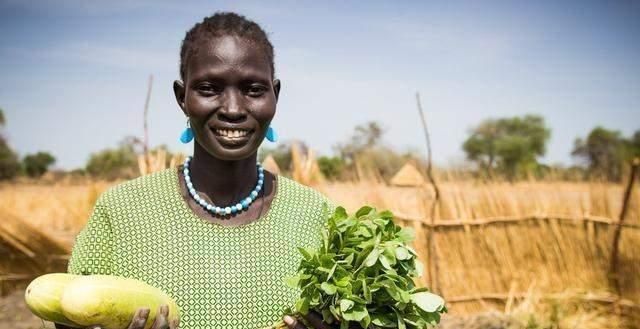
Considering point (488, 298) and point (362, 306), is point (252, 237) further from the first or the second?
point (488, 298)

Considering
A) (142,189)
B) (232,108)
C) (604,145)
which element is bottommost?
(604,145)

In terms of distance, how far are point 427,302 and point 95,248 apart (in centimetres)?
116

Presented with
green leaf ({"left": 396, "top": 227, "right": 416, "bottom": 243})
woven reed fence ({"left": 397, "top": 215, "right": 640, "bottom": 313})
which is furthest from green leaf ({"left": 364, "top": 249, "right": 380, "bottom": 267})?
woven reed fence ({"left": 397, "top": 215, "right": 640, "bottom": 313})

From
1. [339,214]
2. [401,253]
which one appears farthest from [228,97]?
[401,253]

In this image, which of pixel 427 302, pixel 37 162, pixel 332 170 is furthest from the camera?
pixel 37 162

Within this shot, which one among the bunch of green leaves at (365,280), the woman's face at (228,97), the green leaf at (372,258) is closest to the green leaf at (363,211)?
the bunch of green leaves at (365,280)

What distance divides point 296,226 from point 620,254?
6273 millimetres

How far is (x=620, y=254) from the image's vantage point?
24.6 feet

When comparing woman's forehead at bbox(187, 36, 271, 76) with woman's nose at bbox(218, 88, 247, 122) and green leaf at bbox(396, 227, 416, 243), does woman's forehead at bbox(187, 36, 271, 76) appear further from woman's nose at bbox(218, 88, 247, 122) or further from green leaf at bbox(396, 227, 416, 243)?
green leaf at bbox(396, 227, 416, 243)

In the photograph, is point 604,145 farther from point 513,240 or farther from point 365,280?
point 365,280

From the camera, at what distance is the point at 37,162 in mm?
55250

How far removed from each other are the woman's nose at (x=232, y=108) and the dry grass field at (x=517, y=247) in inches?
214

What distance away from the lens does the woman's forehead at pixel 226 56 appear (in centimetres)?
225

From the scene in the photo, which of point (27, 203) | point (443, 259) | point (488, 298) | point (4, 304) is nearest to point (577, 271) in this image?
point (488, 298)
